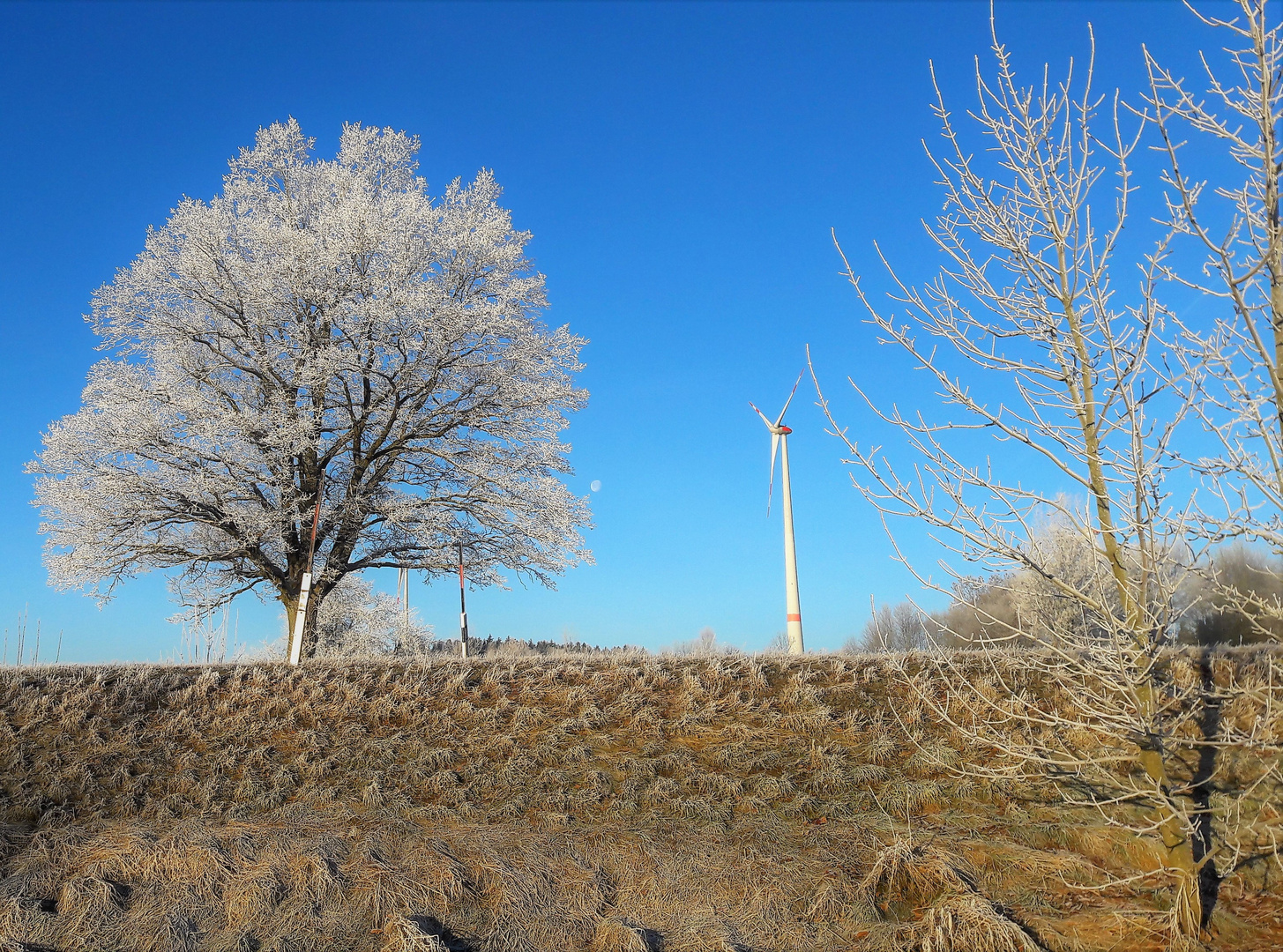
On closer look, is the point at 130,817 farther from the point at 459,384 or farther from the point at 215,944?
the point at 459,384

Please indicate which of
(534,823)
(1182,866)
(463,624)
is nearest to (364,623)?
(463,624)

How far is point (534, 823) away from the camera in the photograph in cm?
771

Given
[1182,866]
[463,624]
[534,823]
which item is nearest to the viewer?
[1182,866]

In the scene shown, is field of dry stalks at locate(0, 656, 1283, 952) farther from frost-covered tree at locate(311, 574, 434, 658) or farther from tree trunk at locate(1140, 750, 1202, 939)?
frost-covered tree at locate(311, 574, 434, 658)

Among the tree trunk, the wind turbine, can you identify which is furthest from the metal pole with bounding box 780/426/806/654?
the tree trunk

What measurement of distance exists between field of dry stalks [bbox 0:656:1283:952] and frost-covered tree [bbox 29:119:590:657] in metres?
5.78

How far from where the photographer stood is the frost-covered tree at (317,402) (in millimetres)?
15570

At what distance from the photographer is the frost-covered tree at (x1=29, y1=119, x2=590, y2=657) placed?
15.6 m

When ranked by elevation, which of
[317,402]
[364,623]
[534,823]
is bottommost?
[534,823]

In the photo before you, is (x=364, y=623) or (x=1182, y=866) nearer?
(x=1182, y=866)

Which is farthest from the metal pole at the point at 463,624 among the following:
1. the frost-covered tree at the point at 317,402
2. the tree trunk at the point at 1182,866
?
the tree trunk at the point at 1182,866

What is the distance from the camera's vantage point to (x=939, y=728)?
8930 millimetres

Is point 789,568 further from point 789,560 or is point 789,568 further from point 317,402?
point 317,402

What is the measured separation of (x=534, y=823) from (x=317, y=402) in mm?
11367
